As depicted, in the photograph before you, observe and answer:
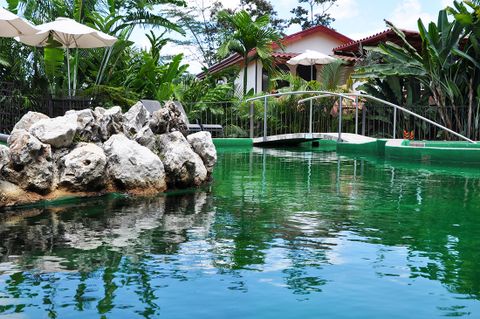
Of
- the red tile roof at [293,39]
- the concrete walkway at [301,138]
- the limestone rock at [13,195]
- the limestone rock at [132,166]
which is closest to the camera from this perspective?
the limestone rock at [13,195]

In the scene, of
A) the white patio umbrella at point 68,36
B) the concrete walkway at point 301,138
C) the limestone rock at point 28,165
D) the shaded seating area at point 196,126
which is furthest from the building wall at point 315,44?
the limestone rock at point 28,165

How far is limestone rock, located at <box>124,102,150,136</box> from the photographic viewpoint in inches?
364

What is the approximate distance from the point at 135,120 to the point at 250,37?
13563 mm

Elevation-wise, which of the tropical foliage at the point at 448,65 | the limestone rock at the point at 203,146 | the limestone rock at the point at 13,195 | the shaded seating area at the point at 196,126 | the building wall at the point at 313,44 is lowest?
the limestone rock at the point at 13,195

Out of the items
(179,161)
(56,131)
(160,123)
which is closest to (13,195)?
(56,131)

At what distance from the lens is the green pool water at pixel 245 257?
3.50 metres

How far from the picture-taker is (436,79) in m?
18.6

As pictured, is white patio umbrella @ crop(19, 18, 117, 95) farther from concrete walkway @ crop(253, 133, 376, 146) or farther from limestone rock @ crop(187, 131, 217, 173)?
limestone rock @ crop(187, 131, 217, 173)

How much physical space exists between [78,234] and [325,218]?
254 centimetres

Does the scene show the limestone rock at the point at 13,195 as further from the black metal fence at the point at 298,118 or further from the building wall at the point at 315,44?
the building wall at the point at 315,44

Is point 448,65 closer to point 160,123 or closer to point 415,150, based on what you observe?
point 415,150

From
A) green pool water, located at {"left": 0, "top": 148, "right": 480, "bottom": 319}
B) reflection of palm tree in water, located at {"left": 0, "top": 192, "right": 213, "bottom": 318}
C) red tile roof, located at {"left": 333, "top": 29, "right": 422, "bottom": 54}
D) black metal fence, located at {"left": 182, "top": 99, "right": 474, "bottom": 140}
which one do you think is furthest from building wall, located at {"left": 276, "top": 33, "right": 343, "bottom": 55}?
reflection of palm tree in water, located at {"left": 0, "top": 192, "right": 213, "bottom": 318}

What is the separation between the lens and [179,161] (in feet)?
27.6

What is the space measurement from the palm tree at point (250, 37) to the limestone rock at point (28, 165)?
15.7m
